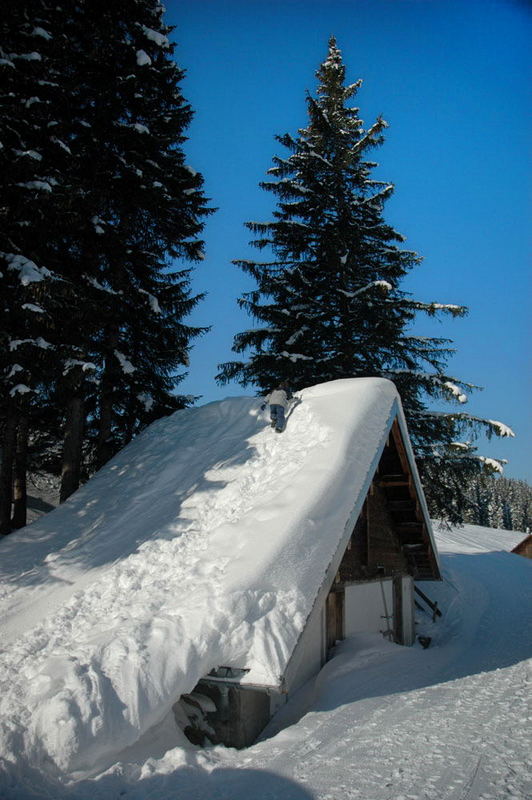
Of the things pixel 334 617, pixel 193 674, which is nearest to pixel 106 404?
pixel 334 617

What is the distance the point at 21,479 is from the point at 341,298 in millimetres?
11503

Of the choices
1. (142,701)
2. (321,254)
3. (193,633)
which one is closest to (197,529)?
(193,633)

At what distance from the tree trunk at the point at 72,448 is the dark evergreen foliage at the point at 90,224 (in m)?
0.03

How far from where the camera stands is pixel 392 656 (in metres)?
9.33

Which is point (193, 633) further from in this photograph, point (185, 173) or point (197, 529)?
point (185, 173)

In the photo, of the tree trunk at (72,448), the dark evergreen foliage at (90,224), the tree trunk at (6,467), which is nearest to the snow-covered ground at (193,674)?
the tree trunk at (72,448)

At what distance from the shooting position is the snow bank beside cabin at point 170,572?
208 inches

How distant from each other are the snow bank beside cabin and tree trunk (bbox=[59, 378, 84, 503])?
1.47 m

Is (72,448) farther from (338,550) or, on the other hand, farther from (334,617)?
(338,550)

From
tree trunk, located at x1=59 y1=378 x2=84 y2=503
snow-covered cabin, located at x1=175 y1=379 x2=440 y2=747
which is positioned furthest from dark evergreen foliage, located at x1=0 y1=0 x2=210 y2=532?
snow-covered cabin, located at x1=175 y1=379 x2=440 y2=747

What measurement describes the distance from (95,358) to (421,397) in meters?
10.5

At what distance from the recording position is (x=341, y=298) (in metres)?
17.1

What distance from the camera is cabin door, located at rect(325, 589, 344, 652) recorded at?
909 centimetres

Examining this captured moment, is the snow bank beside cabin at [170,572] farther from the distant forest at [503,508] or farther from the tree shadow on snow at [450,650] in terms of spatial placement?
the distant forest at [503,508]
